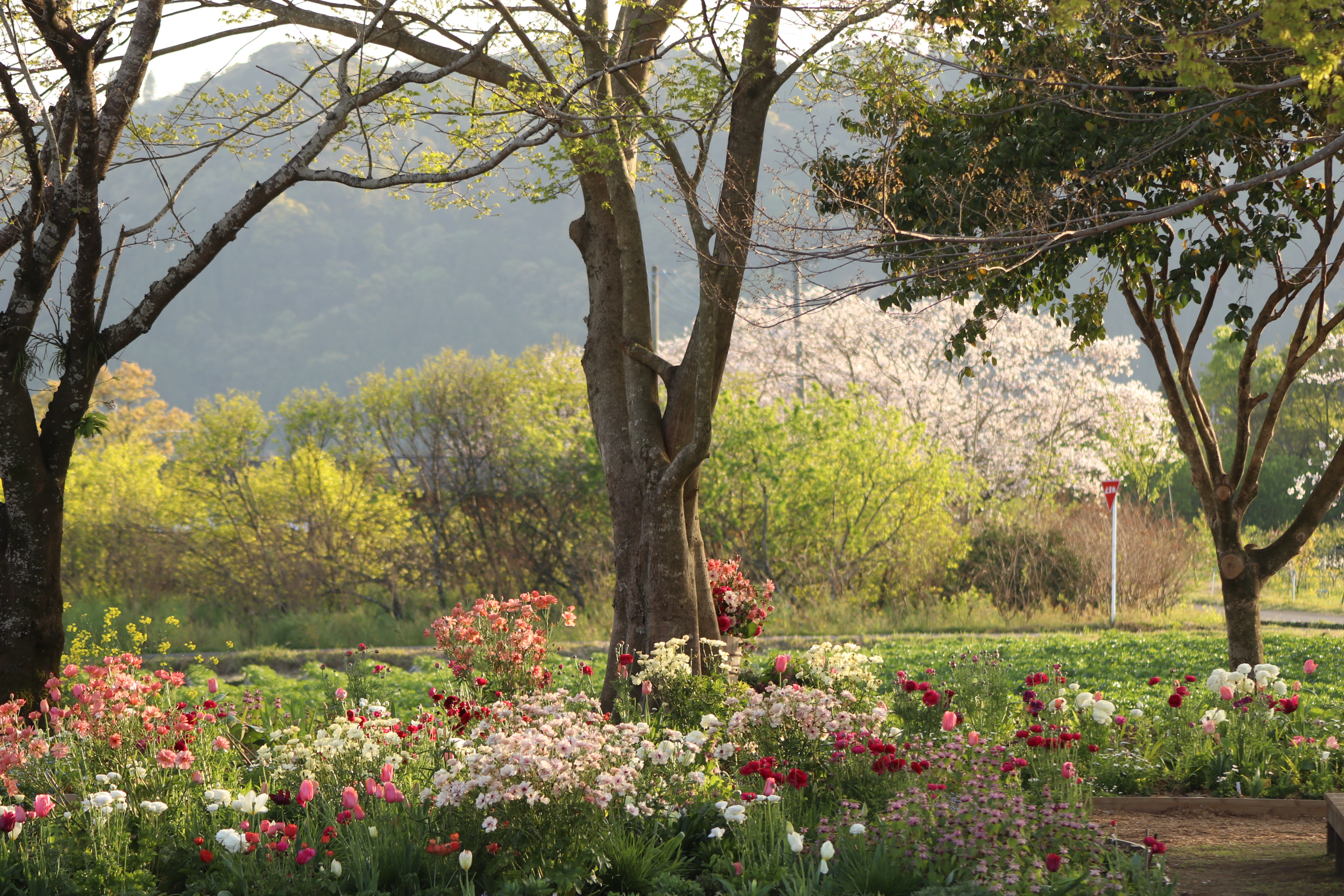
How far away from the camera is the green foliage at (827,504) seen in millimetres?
13320

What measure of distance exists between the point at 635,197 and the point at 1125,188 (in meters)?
2.98

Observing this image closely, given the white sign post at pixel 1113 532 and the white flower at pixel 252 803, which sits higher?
the white sign post at pixel 1113 532

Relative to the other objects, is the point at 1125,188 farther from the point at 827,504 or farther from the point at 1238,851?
the point at 827,504

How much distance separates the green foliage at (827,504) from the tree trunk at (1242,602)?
6.73m

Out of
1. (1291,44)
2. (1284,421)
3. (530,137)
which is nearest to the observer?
(1291,44)

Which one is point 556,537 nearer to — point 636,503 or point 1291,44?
point 636,503

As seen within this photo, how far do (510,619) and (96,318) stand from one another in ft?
10.1

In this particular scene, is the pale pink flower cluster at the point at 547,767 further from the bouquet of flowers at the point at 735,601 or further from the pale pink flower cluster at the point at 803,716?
the bouquet of flowers at the point at 735,601

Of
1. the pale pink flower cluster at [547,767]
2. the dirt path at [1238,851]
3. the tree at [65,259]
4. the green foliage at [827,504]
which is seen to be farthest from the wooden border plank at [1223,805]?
the green foliage at [827,504]

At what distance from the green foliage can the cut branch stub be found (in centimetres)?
674

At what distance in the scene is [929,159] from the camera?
665 centimetres

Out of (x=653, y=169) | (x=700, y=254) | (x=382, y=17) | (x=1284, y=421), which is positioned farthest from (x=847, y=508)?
(x=1284, y=421)

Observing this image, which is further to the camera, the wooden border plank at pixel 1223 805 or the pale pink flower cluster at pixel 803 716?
the wooden border plank at pixel 1223 805

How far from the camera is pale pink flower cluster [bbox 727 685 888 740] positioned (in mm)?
4008
